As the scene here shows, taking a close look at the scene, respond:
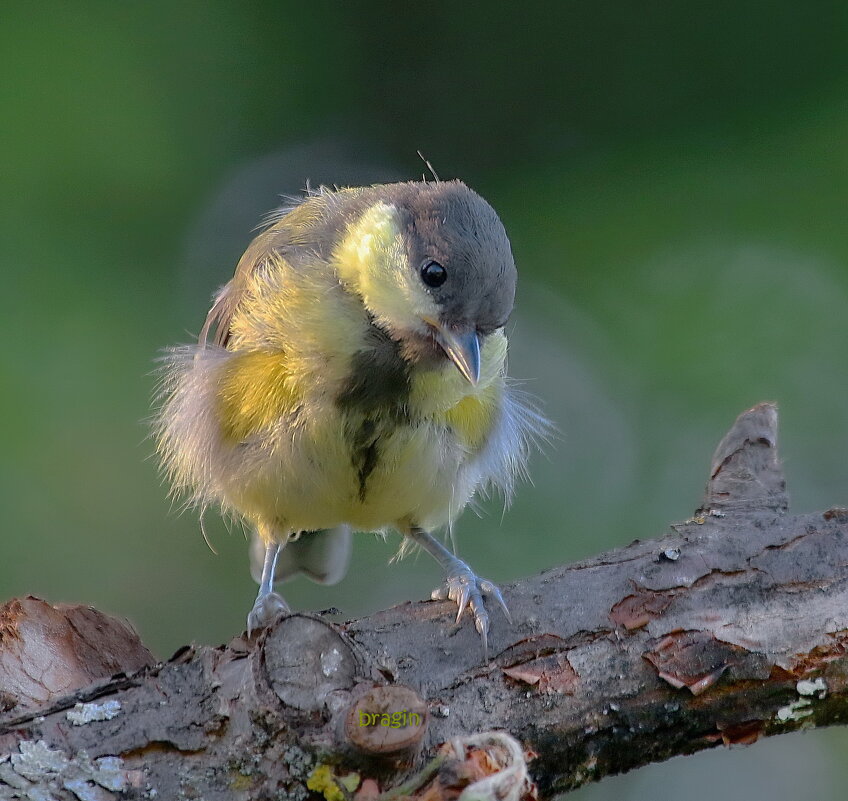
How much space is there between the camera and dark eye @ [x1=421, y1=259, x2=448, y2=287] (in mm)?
2324

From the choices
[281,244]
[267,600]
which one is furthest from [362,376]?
A: [267,600]

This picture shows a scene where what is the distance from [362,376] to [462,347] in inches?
10.6

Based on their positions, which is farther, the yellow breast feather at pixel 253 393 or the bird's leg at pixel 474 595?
the yellow breast feather at pixel 253 393

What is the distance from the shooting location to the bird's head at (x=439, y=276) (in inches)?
90.8

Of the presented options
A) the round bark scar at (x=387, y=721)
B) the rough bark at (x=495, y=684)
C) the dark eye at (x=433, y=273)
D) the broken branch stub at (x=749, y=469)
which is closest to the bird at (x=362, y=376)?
the dark eye at (x=433, y=273)

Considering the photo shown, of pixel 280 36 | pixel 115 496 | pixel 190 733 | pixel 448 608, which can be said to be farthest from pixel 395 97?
pixel 190 733

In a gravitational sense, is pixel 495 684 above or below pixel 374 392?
below

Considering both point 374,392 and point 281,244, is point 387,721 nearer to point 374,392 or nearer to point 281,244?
point 374,392

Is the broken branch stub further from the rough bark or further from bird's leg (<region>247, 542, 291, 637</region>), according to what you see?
bird's leg (<region>247, 542, 291, 637</region>)

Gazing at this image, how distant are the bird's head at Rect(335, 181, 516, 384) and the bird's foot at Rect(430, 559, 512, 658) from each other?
449 millimetres

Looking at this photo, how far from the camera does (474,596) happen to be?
6.84 feet

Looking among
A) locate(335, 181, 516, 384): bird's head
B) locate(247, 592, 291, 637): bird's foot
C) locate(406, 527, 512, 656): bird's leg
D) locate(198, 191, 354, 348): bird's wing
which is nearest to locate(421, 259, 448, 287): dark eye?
locate(335, 181, 516, 384): bird's head

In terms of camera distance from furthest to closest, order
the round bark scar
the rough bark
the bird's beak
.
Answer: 1. the bird's beak
2. the rough bark
3. the round bark scar

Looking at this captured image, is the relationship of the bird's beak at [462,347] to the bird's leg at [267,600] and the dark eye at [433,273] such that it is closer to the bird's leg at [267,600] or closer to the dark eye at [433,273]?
the dark eye at [433,273]
